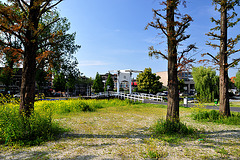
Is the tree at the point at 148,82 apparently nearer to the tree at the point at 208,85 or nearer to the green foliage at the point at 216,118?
the tree at the point at 208,85

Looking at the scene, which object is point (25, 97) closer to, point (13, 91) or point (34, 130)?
point (34, 130)

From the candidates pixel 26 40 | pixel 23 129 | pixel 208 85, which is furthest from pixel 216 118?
pixel 208 85

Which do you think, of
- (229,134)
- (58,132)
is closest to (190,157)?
(229,134)

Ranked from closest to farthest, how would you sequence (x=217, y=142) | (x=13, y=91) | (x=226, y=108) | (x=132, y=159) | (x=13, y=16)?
(x=132, y=159) → (x=217, y=142) → (x=13, y=16) → (x=226, y=108) → (x=13, y=91)

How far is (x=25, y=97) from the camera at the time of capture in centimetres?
623

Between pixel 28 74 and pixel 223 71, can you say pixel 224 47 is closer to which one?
pixel 223 71

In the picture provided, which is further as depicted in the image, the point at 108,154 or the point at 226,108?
the point at 226,108

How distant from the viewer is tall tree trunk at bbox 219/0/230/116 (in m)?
9.12

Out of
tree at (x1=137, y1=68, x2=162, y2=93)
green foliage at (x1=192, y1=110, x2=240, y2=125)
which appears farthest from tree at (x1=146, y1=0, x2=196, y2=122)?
tree at (x1=137, y1=68, x2=162, y2=93)

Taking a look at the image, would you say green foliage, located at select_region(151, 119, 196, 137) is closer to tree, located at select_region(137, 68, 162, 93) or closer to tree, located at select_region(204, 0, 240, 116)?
tree, located at select_region(204, 0, 240, 116)

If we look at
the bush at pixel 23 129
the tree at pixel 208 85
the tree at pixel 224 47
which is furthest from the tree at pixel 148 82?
the bush at pixel 23 129

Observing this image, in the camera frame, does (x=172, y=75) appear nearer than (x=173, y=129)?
No

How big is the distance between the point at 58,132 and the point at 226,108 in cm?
917

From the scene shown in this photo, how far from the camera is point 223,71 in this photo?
9.24m
